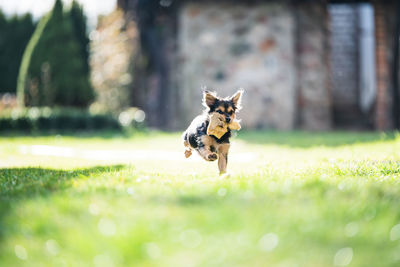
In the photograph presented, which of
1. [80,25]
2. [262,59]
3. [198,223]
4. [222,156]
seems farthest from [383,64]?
[198,223]

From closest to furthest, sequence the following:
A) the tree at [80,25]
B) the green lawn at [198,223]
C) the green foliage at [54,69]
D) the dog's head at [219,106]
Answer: the green lawn at [198,223], the dog's head at [219,106], the green foliage at [54,69], the tree at [80,25]

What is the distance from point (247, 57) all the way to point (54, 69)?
19.2 ft

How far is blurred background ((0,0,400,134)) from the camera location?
1227 cm

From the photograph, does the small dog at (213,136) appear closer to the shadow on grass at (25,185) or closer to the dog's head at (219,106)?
the dog's head at (219,106)

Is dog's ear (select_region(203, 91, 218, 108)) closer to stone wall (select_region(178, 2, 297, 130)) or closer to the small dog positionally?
the small dog

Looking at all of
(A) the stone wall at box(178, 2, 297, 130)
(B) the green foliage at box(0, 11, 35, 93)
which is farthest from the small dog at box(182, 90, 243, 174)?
(B) the green foliage at box(0, 11, 35, 93)

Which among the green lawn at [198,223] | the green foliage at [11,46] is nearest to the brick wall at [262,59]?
the green lawn at [198,223]

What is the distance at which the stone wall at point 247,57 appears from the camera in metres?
12.3

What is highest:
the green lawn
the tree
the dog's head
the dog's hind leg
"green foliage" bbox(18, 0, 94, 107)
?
the tree

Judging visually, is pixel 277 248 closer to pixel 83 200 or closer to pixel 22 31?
pixel 83 200

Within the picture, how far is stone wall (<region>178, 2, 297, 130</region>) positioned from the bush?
9.55ft

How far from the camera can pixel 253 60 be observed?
12.3 m

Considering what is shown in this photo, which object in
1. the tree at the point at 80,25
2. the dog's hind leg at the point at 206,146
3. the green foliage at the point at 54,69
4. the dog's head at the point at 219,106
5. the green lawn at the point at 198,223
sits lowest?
the green lawn at the point at 198,223

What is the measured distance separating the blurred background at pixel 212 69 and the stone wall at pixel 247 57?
0.10 feet
